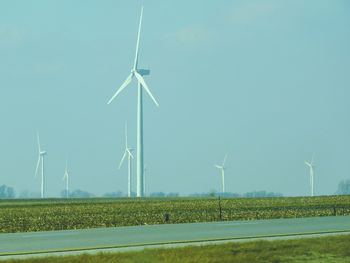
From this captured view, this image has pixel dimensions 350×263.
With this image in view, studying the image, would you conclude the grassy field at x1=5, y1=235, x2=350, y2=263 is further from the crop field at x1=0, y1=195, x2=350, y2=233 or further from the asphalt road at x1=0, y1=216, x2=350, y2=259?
the crop field at x1=0, y1=195, x2=350, y2=233

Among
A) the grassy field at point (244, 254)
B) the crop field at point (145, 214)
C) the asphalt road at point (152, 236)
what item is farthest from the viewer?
the crop field at point (145, 214)

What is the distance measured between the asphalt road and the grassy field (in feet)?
9.68

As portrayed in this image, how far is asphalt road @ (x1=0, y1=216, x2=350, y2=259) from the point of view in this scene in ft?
79.9

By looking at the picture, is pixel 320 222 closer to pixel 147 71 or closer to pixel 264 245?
pixel 264 245

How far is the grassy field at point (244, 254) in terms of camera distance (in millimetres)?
19969

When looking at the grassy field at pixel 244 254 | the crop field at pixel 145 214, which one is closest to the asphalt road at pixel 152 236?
the grassy field at pixel 244 254

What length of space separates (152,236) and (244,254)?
23.8 feet

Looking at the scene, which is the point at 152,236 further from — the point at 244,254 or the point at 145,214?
the point at 145,214

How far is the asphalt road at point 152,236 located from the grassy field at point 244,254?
2.95 meters

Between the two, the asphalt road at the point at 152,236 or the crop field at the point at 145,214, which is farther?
the crop field at the point at 145,214

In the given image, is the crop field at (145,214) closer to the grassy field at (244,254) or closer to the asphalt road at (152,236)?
the asphalt road at (152,236)

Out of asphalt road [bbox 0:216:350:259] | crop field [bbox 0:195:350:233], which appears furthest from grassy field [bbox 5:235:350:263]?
crop field [bbox 0:195:350:233]

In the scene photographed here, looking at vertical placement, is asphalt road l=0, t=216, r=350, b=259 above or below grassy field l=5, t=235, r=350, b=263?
above

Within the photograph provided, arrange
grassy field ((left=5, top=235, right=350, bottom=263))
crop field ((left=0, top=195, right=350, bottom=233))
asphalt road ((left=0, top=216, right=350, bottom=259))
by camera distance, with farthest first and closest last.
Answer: crop field ((left=0, top=195, right=350, bottom=233))
asphalt road ((left=0, top=216, right=350, bottom=259))
grassy field ((left=5, top=235, right=350, bottom=263))
